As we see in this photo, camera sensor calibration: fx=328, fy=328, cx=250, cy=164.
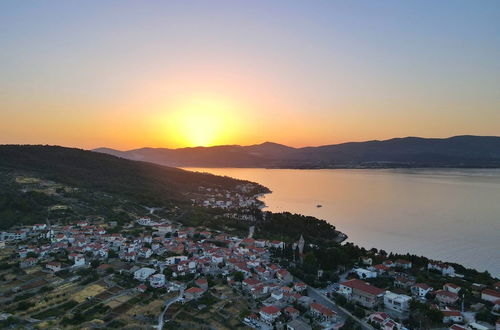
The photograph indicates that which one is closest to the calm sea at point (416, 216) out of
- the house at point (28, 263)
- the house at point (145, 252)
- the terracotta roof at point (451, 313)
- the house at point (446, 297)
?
the house at point (446, 297)

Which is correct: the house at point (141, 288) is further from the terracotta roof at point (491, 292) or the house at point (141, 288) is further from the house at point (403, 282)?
the terracotta roof at point (491, 292)

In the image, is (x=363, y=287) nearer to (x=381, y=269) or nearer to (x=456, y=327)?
(x=381, y=269)

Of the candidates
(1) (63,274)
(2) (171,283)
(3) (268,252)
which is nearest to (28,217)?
(1) (63,274)

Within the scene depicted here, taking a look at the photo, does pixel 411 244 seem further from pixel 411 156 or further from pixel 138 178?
pixel 411 156

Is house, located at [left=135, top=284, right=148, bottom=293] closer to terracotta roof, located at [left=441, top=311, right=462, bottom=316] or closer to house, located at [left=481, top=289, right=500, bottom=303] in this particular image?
terracotta roof, located at [left=441, top=311, right=462, bottom=316]

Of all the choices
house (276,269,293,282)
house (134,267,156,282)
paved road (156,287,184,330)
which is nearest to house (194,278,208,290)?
paved road (156,287,184,330)
